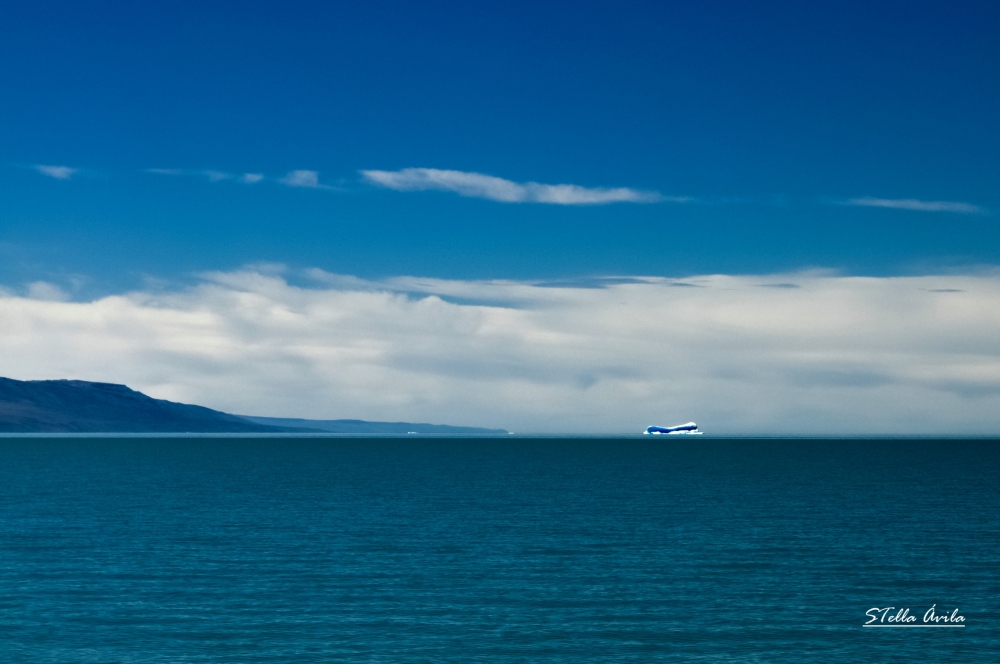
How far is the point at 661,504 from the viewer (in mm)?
111500

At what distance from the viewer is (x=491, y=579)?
59.3 m

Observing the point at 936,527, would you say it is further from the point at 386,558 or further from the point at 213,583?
Result: the point at 213,583

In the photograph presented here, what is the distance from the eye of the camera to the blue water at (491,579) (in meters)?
44.0

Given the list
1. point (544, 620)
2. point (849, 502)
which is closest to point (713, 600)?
point (544, 620)

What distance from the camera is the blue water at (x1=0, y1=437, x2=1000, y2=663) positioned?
44.0 metres
